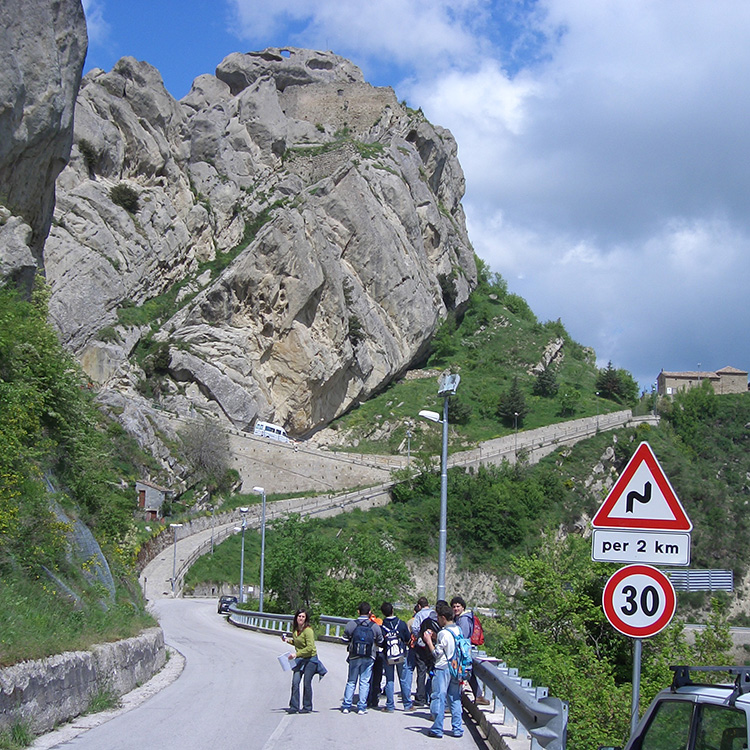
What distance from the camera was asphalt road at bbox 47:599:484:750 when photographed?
8.17m

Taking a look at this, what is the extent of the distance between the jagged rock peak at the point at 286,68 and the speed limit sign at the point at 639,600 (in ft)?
301

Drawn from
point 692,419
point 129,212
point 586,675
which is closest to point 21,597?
point 586,675

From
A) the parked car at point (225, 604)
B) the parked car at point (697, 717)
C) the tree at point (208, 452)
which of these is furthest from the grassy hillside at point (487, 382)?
the parked car at point (697, 717)

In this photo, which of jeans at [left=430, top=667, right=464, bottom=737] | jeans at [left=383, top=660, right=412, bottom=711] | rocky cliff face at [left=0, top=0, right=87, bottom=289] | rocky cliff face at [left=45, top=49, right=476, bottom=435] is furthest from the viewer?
rocky cliff face at [left=45, top=49, right=476, bottom=435]

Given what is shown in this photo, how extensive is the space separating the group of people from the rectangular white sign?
359 cm

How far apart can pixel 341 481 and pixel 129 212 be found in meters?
25.2

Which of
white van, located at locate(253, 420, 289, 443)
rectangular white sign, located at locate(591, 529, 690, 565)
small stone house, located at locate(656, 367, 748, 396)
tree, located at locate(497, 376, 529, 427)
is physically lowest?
rectangular white sign, located at locate(591, 529, 690, 565)

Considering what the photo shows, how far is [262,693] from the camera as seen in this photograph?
12602mm

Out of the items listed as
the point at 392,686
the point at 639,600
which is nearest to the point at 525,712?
the point at 639,600

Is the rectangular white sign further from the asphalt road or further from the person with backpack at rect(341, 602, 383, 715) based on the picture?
the person with backpack at rect(341, 602, 383, 715)

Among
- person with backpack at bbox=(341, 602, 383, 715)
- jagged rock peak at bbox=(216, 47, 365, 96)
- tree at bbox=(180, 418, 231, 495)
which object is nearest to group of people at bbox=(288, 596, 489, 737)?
person with backpack at bbox=(341, 602, 383, 715)

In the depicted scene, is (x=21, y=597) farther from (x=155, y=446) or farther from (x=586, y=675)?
(x=155, y=446)

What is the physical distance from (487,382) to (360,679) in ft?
230

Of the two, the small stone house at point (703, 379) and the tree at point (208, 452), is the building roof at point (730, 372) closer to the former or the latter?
the small stone house at point (703, 379)
